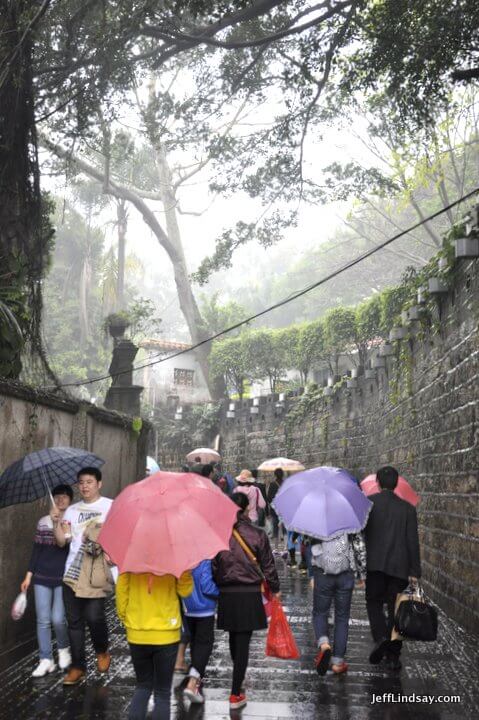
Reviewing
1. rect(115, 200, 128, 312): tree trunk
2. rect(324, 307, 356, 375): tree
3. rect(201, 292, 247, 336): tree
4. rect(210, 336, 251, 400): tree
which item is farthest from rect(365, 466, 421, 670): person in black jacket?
rect(115, 200, 128, 312): tree trunk

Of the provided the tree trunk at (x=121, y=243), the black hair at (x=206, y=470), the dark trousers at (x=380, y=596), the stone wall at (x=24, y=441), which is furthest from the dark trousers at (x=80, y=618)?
the tree trunk at (x=121, y=243)

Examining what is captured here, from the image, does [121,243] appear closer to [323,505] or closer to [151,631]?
[323,505]

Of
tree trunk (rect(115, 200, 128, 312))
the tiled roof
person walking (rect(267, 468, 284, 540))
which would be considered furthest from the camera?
tree trunk (rect(115, 200, 128, 312))

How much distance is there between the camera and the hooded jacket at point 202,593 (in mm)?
5145

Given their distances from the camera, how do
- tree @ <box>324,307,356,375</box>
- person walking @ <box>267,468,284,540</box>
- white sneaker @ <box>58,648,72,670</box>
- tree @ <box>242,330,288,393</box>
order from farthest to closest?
tree @ <box>242,330,288,393</box>
tree @ <box>324,307,356,375</box>
person walking @ <box>267,468,284,540</box>
white sneaker @ <box>58,648,72,670</box>

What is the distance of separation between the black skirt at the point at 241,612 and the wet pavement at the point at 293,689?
0.47 m

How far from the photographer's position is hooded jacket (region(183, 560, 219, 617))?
5.14 meters

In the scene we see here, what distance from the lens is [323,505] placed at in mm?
5895

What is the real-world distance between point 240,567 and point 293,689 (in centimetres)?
100

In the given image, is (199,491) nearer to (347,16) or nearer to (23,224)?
(23,224)

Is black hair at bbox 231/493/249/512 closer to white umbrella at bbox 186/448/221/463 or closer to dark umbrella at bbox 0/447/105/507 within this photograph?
dark umbrella at bbox 0/447/105/507

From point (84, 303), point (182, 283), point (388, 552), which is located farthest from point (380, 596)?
point (84, 303)

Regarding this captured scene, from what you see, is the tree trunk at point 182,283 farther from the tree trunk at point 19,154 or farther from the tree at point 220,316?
the tree trunk at point 19,154

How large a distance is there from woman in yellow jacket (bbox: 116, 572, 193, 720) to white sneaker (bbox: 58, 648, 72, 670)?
198 centimetres
